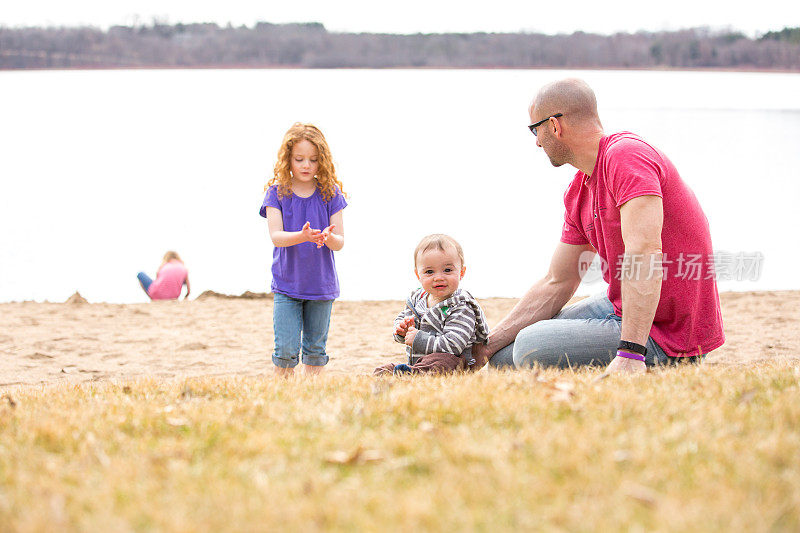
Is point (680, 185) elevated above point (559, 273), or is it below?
above

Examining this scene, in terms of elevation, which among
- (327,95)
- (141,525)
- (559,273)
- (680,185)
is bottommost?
(141,525)

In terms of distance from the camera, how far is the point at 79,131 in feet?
148

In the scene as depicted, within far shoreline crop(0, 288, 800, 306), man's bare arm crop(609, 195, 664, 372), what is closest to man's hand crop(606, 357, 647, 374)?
man's bare arm crop(609, 195, 664, 372)

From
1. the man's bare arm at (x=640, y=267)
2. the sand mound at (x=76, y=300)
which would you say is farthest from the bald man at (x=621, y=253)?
the sand mound at (x=76, y=300)

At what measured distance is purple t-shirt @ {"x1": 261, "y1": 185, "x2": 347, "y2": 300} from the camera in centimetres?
618

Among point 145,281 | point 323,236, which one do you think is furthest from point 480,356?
point 145,281

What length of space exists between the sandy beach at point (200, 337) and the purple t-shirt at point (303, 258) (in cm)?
159

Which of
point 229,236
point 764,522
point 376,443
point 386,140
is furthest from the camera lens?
point 386,140

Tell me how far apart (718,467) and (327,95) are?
88627mm

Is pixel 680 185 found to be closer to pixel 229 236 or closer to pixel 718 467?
pixel 718 467

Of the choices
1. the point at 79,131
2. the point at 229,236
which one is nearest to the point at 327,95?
the point at 79,131

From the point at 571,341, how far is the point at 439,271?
3.21 feet

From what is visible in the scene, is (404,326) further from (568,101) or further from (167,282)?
(167,282)

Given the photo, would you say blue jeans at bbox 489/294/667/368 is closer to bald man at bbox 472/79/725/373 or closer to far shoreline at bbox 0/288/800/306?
bald man at bbox 472/79/725/373
